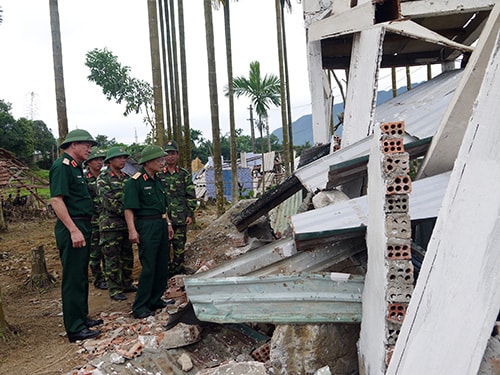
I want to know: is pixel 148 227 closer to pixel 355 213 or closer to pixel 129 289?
pixel 129 289

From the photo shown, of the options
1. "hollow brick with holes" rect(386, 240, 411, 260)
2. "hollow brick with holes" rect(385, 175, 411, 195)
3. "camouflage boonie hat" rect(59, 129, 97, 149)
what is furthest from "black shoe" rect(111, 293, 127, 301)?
"hollow brick with holes" rect(385, 175, 411, 195)

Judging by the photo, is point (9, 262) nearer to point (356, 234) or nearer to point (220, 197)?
point (220, 197)

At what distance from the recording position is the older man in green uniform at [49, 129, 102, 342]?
3.83 meters

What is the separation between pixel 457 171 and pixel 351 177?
1206 mm

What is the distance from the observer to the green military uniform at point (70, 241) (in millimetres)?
3861

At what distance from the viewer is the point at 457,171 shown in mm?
2150

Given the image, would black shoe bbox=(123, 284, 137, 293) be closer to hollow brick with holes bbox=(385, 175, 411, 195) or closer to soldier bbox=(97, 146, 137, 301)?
soldier bbox=(97, 146, 137, 301)

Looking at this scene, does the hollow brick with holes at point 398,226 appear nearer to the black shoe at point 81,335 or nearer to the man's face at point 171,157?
the black shoe at point 81,335

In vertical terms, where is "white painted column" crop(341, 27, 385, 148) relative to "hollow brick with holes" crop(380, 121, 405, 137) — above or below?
above

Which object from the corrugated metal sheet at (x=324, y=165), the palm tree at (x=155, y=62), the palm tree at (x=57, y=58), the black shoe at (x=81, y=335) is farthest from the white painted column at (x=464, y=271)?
the palm tree at (x=155, y=62)

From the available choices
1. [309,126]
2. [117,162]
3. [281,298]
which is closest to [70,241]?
[117,162]

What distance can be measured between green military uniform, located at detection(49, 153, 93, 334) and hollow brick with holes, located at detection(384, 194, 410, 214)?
9.40 feet

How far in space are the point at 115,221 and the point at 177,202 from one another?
88 centimetres

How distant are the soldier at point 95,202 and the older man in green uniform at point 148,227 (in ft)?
4.57
